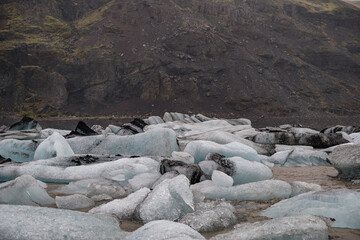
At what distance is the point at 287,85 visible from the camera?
51.5 m

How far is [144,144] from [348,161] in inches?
139

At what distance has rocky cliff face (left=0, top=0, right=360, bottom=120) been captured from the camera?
4628cm

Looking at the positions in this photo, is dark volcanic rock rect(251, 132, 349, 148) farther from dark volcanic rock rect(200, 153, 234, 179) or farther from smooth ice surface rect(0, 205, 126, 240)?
smooth ice surface rect(0, 205, 126, 240)

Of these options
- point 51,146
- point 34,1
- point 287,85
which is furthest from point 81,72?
point 51,146

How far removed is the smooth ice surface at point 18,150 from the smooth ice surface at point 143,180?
3530mm

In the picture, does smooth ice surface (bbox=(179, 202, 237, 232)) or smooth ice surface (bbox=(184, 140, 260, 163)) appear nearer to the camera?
smooth ice surface (bbox=(179, 202, 237, 232))

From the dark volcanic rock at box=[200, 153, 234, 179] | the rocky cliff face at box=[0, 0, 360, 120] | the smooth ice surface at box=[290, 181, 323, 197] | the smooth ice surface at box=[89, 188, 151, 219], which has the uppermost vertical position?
the smooth ice surface at box=[290, 181, 323, 197]

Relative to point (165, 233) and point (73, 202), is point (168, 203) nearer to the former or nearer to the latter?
point (165, 233)

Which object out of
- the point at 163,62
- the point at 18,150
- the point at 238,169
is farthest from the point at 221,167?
the point at 163,62

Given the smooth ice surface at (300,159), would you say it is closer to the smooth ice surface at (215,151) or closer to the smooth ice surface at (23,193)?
the smooth ice surface at (215,151)

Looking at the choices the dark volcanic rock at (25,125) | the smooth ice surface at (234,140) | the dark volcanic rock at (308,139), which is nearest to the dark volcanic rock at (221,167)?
the smooth ice surface at (234,140)

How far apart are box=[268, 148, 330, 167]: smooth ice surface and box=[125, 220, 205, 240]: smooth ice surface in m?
4.51

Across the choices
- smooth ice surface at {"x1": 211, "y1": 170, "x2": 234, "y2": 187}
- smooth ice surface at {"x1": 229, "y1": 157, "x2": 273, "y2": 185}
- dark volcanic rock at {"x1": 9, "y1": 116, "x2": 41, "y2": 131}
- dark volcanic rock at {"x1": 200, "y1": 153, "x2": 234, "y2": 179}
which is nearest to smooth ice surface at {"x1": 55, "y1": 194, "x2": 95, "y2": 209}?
smooth ice surface at {"x1": 211, "y1": 170, "x2": 234, "y2": 187}

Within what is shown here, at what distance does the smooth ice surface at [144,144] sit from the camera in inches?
245
